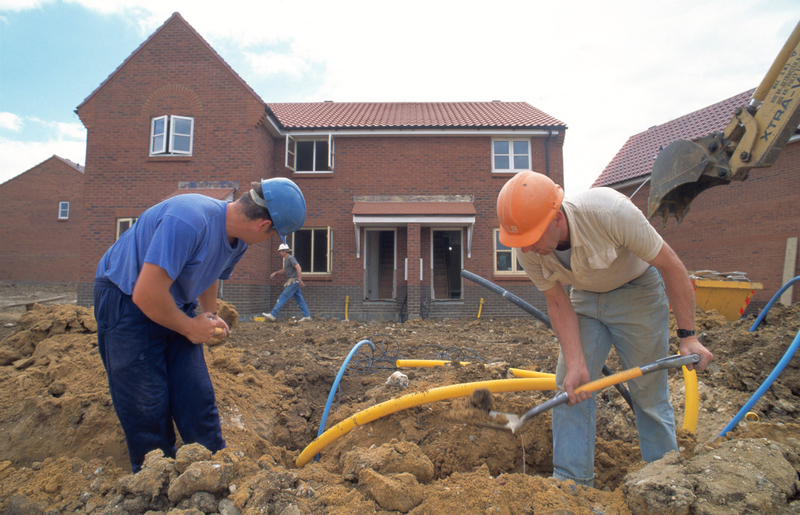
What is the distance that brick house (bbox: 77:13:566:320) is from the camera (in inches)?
460

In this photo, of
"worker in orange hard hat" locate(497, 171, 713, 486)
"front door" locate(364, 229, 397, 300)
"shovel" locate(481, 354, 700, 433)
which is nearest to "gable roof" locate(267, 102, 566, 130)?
"front door" locate(364, 229, 397, 300)

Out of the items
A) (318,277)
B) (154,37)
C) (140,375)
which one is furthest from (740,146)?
(154,37)

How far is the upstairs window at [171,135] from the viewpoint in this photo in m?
11.7

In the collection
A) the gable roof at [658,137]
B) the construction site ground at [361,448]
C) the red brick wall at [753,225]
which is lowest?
the construction site ground at [361,448]


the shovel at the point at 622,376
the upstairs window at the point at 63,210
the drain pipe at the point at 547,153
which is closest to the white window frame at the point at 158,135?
the drain pipe at the point at 547,153

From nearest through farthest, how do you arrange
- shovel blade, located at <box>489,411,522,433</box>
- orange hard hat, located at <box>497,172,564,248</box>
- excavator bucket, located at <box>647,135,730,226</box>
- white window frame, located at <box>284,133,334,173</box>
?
orange hard hat, located at <box>497,172,564,248</box> < shovel blade, located at <box>489,411,522,433</box> < excavator bucket, located at <box>647,135,730,226</box> < white window frame, located at <box>284,133,334,173</box>

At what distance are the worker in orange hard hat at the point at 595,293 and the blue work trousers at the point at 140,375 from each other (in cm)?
192

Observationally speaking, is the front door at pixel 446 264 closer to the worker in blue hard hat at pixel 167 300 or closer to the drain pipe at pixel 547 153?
the drain pipe at pixel 547 153

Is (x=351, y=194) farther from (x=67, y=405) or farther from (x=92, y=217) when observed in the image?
(x=67, y=405)

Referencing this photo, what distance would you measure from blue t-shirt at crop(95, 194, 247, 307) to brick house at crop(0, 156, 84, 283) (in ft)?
90.7

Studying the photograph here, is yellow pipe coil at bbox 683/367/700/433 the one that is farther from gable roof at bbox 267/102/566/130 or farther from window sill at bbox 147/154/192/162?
window sill at bbox 147/154/192/162

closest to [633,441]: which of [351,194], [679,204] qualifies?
[679,204]

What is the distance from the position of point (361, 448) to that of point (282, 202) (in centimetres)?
150

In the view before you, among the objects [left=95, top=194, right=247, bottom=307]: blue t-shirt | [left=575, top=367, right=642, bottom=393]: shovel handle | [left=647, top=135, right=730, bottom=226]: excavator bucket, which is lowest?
[left=575, top=367, right=642, bottom=393]: shovel handle
